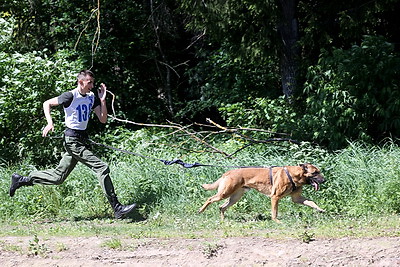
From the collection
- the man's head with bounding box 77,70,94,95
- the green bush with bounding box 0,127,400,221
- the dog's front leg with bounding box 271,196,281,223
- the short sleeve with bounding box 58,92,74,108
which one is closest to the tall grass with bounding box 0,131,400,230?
the green bush with bounding box 0,127,400,221

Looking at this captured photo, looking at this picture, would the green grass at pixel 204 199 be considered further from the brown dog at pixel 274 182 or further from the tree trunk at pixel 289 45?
the tree trunk at pixel 289 45

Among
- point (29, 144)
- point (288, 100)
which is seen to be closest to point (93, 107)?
point (29, 144)

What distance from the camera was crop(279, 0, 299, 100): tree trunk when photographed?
542 inches

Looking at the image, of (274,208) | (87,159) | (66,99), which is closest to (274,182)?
(274,208)

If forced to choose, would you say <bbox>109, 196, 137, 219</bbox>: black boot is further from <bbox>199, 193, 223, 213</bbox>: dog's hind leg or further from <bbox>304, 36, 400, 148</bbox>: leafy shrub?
<bbox>304, 36, 400, 148</bbox>: leafy shrub

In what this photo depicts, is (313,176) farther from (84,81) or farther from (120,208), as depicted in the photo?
(84,81)

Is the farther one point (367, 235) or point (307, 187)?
point (307, 187)

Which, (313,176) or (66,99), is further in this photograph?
(66,99)

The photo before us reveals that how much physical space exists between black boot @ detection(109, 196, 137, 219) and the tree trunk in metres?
5.75

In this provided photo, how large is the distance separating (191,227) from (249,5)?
6.08 metres

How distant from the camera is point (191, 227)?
8648mm

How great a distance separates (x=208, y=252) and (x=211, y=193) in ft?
10.9

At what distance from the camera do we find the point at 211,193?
10.2 m

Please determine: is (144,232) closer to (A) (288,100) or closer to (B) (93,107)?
(B) (93,107)
